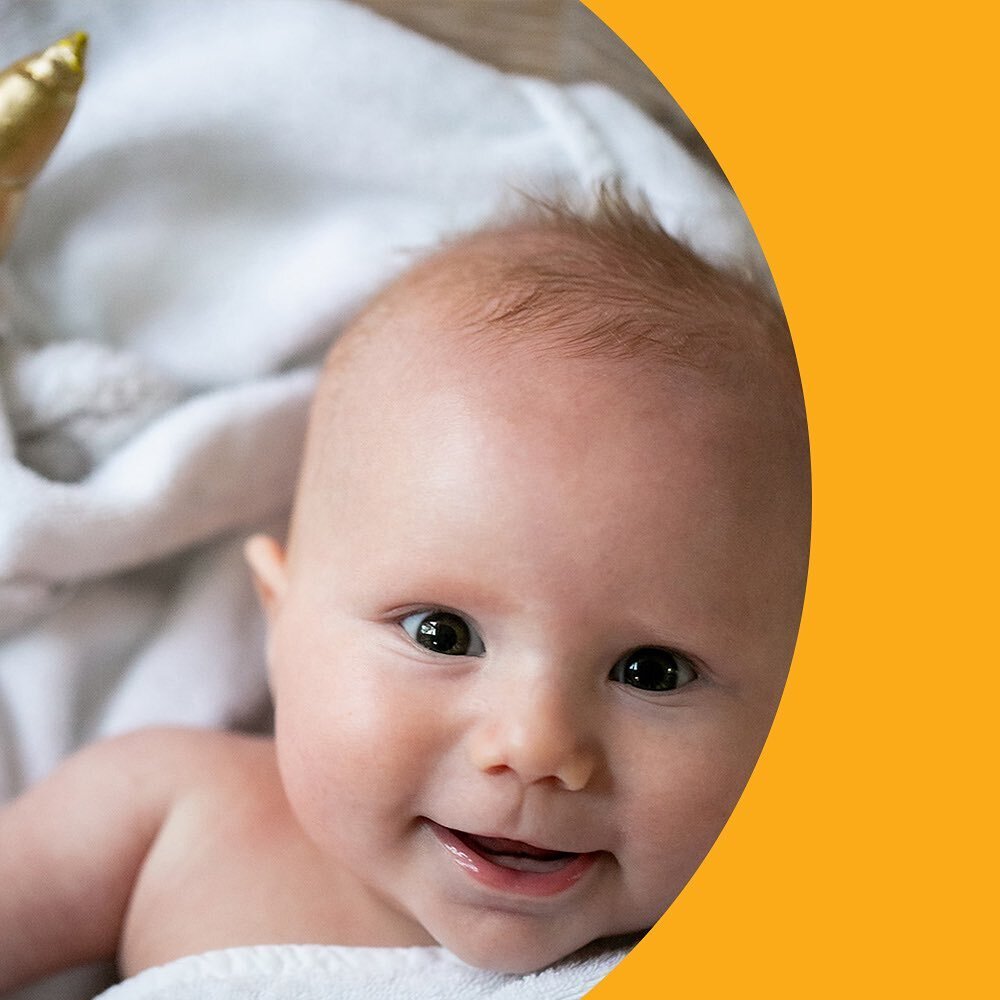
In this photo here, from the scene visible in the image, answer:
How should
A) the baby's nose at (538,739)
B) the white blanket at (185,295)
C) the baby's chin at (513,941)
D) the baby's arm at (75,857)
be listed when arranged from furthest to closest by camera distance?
the white blanket at (185,295) < the baby's arm at (75,857) < the baby's chin at (513,941) < the baby's nose at (538,739)

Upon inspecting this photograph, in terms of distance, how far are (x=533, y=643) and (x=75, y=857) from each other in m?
0.56

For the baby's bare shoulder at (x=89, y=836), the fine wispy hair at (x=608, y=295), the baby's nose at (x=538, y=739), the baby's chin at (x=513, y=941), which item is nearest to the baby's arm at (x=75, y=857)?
the baby's bare shoulder at (x=89, y=836)

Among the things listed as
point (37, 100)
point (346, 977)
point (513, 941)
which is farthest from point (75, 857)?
point (37, 100)

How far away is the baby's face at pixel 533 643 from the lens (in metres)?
1.09

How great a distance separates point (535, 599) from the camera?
1.09m

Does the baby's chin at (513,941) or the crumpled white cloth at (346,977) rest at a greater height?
the baby's chin at (513,941)

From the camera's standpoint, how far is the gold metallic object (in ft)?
4.45

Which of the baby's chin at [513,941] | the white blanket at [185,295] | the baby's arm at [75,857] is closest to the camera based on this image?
the baby's chin at [513,941]

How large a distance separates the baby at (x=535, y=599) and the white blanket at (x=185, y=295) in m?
0.27

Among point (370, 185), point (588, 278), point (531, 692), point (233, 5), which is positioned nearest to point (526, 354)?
point (588, 278)

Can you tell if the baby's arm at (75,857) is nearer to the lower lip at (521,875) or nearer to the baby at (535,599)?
the baby at (535,599)

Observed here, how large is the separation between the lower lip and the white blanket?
0.50 meters

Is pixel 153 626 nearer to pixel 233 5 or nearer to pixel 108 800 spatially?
pixel 108 800

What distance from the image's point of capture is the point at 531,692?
108 cm
